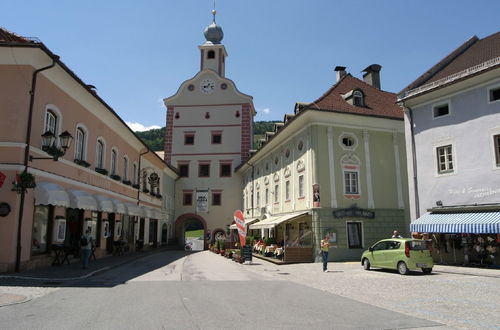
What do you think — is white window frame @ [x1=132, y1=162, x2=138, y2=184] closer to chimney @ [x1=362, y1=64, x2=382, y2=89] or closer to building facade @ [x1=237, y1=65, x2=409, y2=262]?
building facade @ [x1=237, y1=65, x2=409, y2=262]

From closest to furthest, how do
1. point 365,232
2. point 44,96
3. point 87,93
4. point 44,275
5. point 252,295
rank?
point 252,295 → point 44,275 → point 44,96 → point 87,93 → point 365,232

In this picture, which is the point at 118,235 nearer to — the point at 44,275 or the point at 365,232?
the point at 44,275

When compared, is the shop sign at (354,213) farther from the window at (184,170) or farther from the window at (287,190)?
the window at (184,170)

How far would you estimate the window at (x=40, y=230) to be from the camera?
1605cm

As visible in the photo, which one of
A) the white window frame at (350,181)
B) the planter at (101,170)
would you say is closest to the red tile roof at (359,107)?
the white window frame at (350,181)

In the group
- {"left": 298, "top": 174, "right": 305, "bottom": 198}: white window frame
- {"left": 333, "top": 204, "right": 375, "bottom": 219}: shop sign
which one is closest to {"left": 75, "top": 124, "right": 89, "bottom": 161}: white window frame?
{"left": 298, "top": 174, "right": 305, "bottom": 198}: white window frame

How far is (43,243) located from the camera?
1711 centimetres

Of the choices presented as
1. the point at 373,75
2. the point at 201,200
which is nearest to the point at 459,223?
the point at 373,75

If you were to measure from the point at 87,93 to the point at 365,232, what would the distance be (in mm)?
17669

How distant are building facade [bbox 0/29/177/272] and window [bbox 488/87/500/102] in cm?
1848

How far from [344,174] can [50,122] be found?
54.8 ft

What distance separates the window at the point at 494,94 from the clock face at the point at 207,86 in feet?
109

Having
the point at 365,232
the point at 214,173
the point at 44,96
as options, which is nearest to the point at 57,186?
the point at 44,96

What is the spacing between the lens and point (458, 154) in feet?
65.2
